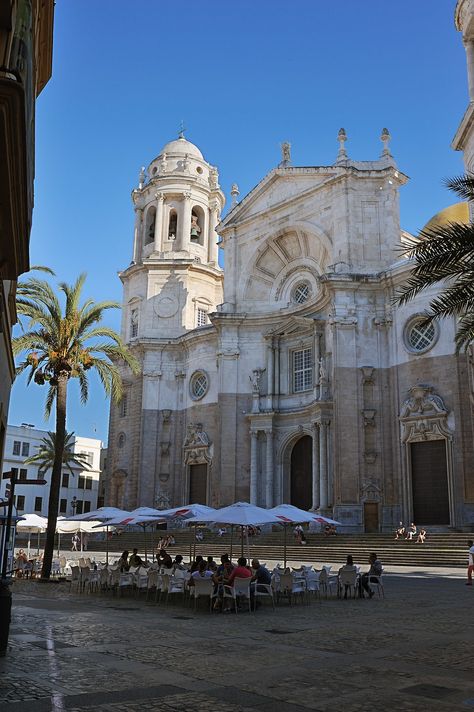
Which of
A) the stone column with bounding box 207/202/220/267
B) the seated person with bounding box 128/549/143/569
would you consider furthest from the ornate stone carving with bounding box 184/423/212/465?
the seated person with bounding box 128/549/143/569

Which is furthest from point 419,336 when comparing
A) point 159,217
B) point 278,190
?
point 159,217

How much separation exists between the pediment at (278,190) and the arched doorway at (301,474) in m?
14.9

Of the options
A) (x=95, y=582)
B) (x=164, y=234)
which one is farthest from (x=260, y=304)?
(x=95, y=582)

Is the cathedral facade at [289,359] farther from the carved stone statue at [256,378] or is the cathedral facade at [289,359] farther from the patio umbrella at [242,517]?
the patio umbrella at [242,517]

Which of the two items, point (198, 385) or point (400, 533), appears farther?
point (198, 385)

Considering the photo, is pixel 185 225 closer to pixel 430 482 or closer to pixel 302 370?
pixel 302 370

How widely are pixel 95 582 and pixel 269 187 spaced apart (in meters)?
31.4

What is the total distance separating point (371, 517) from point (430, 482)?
3470 mm

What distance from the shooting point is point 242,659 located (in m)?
9.75

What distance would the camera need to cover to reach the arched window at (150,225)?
55.3 meters

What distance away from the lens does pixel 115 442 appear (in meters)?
51.3

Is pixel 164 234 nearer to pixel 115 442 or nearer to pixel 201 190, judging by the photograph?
pixel 201 190

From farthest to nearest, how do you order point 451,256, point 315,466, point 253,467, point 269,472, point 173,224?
point 173,224 → point 253,467 → point 269,472 → point 315,466 → point 451,256

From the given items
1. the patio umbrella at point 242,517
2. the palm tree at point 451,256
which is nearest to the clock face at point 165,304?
the patio umbrella at point 242,517
